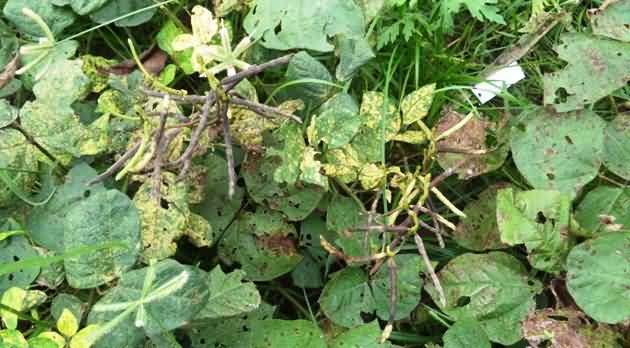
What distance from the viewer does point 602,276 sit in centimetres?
131

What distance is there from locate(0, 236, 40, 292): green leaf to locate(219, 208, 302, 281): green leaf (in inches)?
14.5

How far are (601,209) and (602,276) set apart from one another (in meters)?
0.16

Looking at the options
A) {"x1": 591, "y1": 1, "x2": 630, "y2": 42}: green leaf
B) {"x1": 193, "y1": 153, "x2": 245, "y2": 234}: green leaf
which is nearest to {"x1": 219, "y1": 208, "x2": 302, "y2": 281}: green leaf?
{"x1": 193, "y1": 153, "x2": 245, "y2": 234}: green leaf

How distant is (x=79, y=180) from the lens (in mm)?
1448

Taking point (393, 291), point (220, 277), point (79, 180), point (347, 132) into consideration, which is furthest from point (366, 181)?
point (79, 180)

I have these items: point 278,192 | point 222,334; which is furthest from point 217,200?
point 222,334

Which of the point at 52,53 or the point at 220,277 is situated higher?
the point at 52,53

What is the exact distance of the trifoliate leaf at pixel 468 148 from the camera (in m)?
1.49

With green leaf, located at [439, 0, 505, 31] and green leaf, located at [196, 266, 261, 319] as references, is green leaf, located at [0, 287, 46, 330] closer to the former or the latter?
green leaf, located at [196, 266, 261, 319]

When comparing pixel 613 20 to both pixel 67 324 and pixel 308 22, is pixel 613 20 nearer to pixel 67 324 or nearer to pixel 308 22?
pixel 308 22

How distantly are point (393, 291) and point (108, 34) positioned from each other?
908 millimetres

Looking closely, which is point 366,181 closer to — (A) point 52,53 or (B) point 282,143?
(B) point 282,143

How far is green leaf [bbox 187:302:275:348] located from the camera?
1.38m

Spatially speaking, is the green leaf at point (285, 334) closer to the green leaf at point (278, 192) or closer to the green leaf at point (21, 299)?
the green leaf at point (278, 192)
